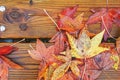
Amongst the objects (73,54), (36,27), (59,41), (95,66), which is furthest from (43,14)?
(95,66)

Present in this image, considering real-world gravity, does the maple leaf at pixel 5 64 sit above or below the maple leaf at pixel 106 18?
below

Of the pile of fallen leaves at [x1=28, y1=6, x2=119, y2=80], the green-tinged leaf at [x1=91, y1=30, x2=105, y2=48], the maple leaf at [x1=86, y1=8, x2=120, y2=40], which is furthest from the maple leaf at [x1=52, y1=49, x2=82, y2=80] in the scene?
the maple leaf at [x1=86, y1=8, x2=120, y2=40]

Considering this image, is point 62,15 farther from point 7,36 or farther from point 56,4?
point 7,36

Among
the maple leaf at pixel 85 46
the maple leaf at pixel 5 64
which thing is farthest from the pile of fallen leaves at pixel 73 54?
the maple leaf at pixel 5 64

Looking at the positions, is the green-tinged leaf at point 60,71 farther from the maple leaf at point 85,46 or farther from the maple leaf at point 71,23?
the maple leaf at point 71,23

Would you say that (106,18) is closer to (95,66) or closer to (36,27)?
(95,66)

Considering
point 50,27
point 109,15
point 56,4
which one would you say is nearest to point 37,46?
point 50,27

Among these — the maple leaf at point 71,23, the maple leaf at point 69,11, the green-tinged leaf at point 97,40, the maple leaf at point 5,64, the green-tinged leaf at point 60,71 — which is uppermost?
the maple leaf at point 69,11

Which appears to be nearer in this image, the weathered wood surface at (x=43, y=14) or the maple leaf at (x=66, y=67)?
the maple leaf at (x=66, y=67)
